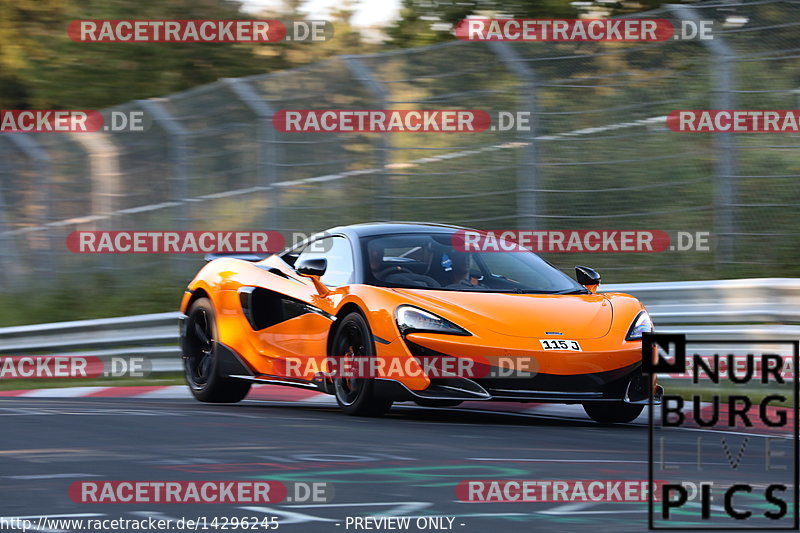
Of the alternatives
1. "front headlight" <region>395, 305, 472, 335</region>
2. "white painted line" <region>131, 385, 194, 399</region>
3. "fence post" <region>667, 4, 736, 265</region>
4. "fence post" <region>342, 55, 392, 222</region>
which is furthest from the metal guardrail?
"front headlight" <region>395, 305, 472, 335</region>

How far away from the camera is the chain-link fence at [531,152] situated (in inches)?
480

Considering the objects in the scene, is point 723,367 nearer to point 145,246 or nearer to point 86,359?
point 86,359

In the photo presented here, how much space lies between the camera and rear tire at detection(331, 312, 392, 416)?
848cm

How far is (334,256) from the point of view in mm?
9484

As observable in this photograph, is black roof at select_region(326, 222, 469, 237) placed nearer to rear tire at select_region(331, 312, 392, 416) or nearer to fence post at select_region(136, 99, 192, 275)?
rear tire at select_region(331, 312, 392, 416)

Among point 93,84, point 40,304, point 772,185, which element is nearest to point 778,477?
point 772,185

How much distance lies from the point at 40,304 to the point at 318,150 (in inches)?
201

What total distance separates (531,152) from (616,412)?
4.84 meters

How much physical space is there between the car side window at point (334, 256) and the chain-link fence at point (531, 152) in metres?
3.77

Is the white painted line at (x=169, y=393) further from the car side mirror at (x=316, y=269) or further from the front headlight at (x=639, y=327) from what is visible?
the front headlight at (x=639, y=327)

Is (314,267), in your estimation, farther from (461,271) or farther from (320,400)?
(320,400)

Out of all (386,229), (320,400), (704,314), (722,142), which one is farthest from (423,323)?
(722,142)

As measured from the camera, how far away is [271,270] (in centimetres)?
997

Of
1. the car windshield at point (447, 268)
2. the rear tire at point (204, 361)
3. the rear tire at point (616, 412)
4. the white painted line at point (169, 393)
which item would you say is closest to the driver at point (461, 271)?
the car windshield at point (447, 268)
